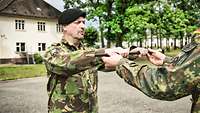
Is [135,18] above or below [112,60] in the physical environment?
above

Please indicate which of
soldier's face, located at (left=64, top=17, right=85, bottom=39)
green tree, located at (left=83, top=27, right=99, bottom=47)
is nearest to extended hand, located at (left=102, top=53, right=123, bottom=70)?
soldier's face, located at (left=64, top=17, right=85, bottom=39)

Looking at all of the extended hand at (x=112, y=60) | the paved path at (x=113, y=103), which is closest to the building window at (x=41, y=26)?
the paved path at (x=113, y=103)

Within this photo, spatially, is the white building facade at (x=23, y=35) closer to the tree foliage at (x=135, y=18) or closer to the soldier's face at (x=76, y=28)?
the tree foliage at (x=135, y=18)

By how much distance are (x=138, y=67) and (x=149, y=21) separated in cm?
5310

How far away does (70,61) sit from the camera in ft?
9.92

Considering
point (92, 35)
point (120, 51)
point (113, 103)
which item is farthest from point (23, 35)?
point (120, 51)

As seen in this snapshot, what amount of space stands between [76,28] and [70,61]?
2.88 ft

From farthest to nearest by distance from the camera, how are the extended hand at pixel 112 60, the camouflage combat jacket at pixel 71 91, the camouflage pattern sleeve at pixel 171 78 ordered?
the camouflage combat jacket at pixel 71 91
the extended hand at pixel 112 60
the camouflage pattern sleeve at pixel 171 78

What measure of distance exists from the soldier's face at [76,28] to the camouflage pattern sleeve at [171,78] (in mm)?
1793

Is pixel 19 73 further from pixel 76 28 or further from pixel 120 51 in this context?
pixel 120 51

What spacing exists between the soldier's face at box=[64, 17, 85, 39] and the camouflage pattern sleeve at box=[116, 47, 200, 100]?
179 centimetres

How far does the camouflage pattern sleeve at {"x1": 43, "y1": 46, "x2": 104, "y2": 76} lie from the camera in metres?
2.91

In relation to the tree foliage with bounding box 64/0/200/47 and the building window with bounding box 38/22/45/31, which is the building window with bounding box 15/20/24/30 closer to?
the building window with bounding box 38/22/45/31

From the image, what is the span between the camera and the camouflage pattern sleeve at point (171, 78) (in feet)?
6.63
